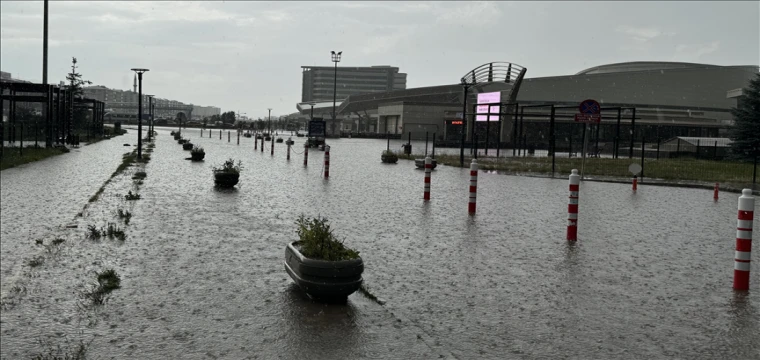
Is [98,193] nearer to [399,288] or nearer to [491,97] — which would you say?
[399,288]

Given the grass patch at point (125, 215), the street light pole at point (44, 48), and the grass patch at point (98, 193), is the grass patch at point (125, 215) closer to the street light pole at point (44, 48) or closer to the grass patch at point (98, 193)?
the grass patch at point (98, 193)

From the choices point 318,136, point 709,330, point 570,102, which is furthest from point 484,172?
point 570,102

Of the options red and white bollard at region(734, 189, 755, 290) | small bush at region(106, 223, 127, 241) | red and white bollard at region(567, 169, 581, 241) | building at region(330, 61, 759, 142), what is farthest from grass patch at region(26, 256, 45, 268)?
building at region(330, 61, 759, 142)

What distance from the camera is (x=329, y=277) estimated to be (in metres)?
7.20

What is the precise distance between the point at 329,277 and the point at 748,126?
2039 inches

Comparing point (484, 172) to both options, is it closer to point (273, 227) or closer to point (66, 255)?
point (273, 227)

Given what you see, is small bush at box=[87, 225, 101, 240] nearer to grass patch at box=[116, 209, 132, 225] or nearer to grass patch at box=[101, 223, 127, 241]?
grass patch at box=[101, 223, 127, 241]

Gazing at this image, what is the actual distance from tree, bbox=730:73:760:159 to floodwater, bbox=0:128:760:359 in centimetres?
3872

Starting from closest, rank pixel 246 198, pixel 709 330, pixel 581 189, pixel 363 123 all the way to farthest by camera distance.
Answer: pixel 709 330, pixel 246 198, pixel 581 189, pixel 363 123

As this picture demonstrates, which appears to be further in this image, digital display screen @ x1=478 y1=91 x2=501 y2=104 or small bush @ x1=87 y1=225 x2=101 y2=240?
digital display screen @ x1=478 y1=91 x2=501 y2=104

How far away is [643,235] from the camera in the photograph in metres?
13.6

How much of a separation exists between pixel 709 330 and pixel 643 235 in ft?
22.8

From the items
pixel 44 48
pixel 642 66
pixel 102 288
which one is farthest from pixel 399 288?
pixel 642 66

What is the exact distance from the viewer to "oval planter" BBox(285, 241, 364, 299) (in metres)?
7.19
